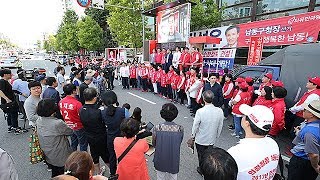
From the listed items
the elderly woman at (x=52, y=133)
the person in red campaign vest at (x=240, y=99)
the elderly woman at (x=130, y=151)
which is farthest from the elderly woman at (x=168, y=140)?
the person in red campaign vest at (x=240, y=99)

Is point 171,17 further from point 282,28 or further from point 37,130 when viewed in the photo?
point 37,130

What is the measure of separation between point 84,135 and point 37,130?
81cm

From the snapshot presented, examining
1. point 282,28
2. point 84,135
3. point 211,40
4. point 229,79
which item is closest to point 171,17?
point 211,40

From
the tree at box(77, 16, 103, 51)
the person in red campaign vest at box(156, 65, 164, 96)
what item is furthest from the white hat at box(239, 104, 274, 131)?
the tree at box(77, 16, 103, 51)

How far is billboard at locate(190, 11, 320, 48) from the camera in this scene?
8663mm

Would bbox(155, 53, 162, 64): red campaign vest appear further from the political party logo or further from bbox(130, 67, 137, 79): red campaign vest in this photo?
the political party logo

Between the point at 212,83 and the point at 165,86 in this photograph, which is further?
the point at 165,86

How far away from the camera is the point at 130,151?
8.19ft

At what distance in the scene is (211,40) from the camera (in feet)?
38.4

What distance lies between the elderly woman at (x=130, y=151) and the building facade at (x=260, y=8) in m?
13.0

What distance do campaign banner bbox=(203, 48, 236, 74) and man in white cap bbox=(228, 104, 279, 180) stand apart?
33.6ft

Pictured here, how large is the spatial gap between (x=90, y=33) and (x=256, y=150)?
3357cm

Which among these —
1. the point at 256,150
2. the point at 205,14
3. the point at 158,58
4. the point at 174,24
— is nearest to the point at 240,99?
the point at 256,150

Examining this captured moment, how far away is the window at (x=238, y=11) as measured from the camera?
1510 centimetres
